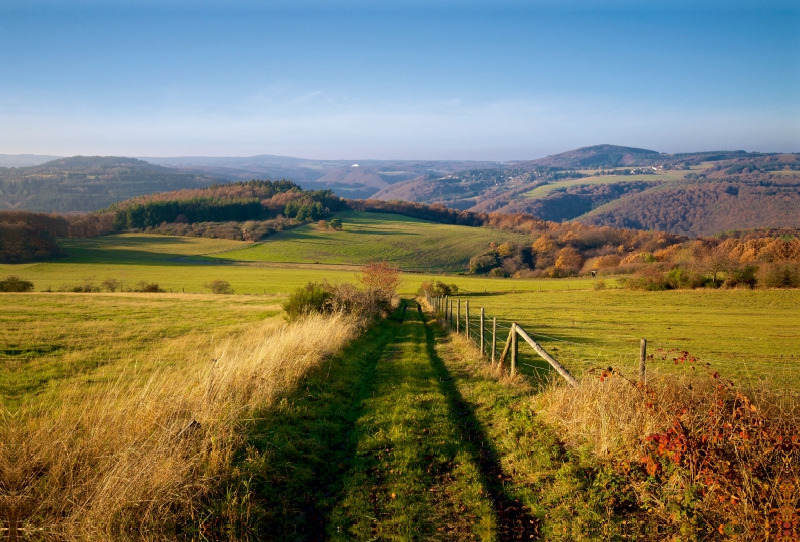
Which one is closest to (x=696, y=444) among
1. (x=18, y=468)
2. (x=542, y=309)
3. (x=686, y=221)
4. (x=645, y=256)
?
(x=18, y=468)

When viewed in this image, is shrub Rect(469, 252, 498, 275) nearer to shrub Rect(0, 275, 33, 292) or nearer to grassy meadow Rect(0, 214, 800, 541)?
shrub Rect(0, 275, 33, 292)

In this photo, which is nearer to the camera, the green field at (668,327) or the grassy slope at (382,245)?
the green field at (668,327)

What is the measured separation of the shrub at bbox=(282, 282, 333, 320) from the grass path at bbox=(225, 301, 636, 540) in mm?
11824

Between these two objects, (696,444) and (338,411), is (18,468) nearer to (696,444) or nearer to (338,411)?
(338,411)

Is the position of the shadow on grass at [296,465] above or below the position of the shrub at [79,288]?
above

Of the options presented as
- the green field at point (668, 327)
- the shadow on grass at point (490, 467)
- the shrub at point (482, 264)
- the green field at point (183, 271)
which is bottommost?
the shrub at point (482, 264)

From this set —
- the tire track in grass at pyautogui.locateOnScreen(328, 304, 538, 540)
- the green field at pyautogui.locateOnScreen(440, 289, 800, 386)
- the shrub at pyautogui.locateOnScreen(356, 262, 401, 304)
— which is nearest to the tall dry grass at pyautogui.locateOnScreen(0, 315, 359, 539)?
the tire track in grass at pyautogui.locateOnScreen(328, 304, 538, 540)

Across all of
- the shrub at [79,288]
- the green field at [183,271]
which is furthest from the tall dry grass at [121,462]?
the shrub at [79,288]

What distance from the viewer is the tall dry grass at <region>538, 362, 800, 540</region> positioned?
4227 millimetres

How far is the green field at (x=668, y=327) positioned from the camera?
15.4 m

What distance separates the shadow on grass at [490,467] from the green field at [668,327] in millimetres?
3209

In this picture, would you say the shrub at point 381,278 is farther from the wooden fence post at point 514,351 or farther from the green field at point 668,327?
the wooden fence post at point 514,351

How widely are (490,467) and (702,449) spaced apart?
2.65 metres

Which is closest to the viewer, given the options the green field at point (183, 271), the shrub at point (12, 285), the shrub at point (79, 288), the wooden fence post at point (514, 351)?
the wooden fence post at point (514, 351)
